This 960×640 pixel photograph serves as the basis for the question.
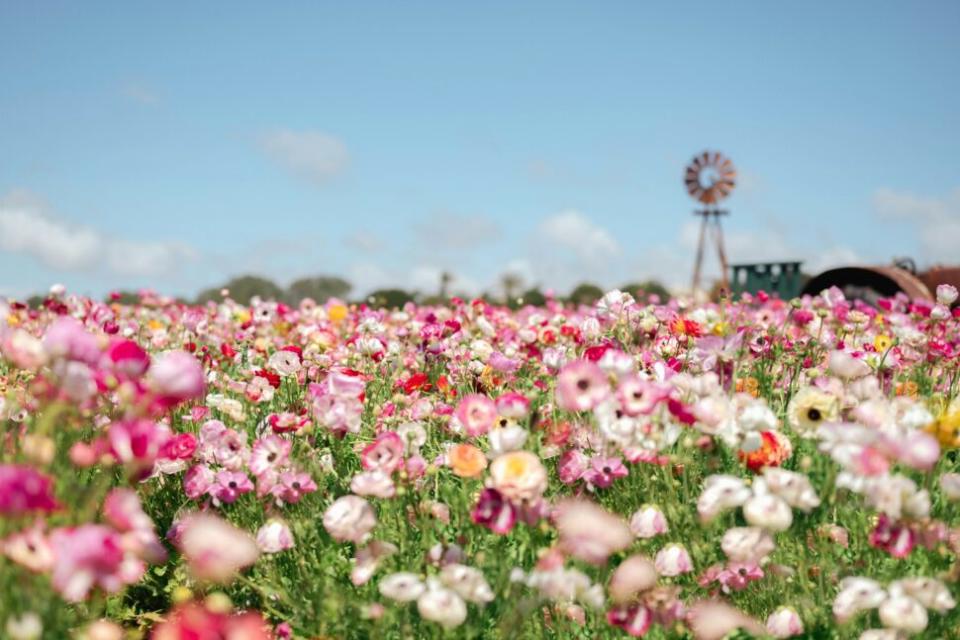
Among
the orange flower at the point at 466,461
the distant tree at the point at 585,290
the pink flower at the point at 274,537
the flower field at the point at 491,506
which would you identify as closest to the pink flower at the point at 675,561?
the flower field at the point at 491,506

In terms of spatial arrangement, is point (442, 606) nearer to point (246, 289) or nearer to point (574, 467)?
point (574, 467)

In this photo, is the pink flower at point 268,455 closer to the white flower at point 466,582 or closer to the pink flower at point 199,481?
the pink flower at point 199,481

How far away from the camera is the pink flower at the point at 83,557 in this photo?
1.74 m

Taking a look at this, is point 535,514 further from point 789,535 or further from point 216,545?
point 789,535

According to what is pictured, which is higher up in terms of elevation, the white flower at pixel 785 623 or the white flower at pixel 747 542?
the white flower at pixel 747 542

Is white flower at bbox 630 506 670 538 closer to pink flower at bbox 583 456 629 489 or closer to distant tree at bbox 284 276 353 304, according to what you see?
pink flower at bbox 583 456 629 489

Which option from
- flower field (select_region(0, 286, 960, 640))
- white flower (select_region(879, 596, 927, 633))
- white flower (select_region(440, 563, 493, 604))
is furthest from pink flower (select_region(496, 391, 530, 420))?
white flower (select_region(879, 596, 927, 633))

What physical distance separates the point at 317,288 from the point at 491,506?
46.8 ft

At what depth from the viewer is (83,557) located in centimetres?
174

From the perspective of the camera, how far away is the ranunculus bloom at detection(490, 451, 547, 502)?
217 cm

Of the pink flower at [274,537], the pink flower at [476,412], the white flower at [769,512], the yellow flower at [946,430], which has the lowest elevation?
the pink flower at [274,537]

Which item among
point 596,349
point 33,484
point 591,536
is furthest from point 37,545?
point 596,349

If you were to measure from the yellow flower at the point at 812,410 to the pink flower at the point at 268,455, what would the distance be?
1569 millimetres

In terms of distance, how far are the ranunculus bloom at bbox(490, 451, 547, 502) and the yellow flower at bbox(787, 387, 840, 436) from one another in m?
0.89
